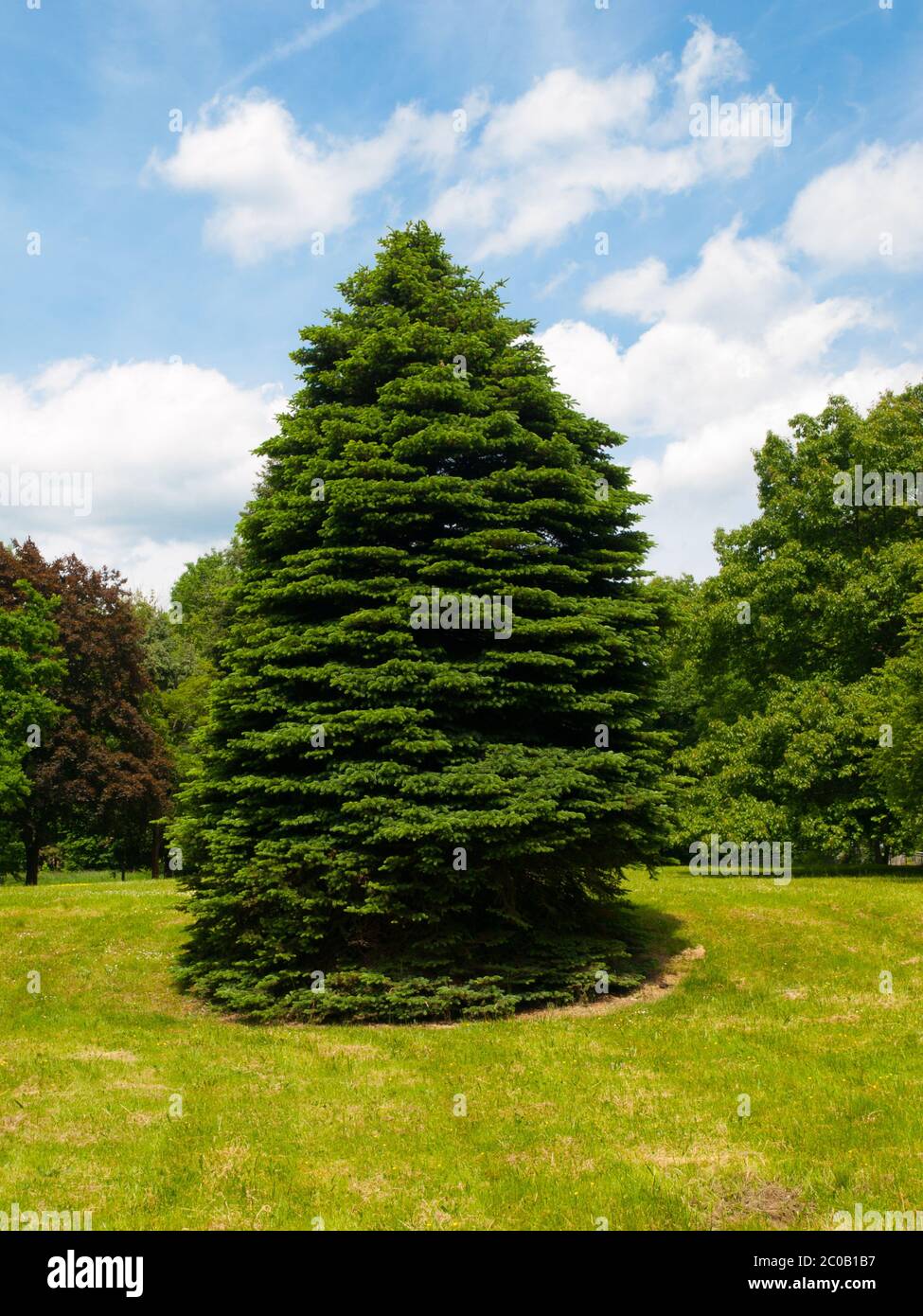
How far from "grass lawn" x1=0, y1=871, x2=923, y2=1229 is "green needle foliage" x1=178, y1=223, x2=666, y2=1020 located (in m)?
1.35

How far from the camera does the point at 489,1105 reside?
10781 millimetres

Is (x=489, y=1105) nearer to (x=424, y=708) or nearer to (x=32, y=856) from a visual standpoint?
(x=424, y=708)

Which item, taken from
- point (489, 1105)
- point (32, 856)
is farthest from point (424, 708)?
point (32, 856)

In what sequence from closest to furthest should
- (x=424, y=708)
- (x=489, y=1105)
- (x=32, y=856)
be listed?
1. (x=489, y=1105)
2. (x=424, y=708)
3. (x=32, y=856)

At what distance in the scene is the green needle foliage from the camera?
14.7 meters

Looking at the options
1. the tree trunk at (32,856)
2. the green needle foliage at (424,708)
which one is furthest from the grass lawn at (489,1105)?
the tree trunk at (32,856)

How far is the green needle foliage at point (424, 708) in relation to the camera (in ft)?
48.2

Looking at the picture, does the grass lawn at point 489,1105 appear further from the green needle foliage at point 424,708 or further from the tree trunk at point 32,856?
the tree trunk at point 32,856

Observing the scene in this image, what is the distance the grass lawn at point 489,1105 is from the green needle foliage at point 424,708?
1.35 metres

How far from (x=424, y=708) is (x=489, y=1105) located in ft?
20.9

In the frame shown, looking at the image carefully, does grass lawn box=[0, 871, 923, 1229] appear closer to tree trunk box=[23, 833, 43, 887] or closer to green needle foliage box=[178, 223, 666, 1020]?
green needle foliage box=[178, 223, 666, 1020]
